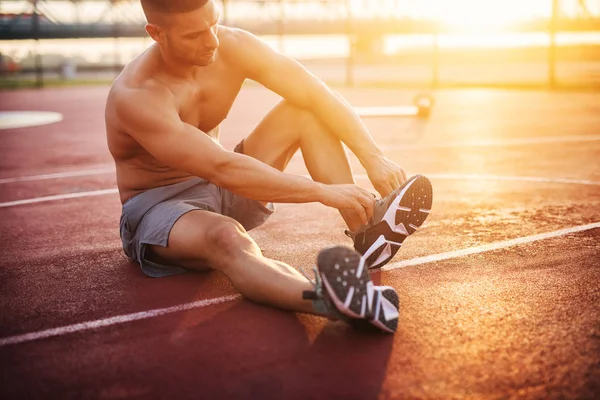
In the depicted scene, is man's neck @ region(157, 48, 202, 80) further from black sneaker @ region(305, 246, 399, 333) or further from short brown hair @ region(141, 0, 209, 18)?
black sneaker @ region(305, 246, 399, 333)

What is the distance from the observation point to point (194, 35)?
9.93 feet

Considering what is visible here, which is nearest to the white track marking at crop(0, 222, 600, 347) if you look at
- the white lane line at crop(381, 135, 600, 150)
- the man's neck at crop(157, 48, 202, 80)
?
the man's neck at crop(157, 48, 202, 80)

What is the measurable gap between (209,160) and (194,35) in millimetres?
567

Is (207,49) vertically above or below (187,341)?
above

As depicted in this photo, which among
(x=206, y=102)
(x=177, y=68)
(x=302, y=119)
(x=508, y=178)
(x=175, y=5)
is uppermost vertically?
(x=175, y=5)

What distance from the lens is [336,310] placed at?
8.43 ft

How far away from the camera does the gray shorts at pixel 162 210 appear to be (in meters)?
3.27

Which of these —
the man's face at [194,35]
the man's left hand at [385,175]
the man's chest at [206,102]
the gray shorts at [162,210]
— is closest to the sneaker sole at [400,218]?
the man's left hand at [385,175]

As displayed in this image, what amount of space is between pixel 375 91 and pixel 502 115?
8941mm

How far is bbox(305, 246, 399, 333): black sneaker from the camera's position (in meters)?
2.48

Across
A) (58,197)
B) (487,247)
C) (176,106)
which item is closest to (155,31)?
(176,106)

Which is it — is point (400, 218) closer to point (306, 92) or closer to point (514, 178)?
point (306, 92)

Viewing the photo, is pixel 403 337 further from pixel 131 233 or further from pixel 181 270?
pixel 131 233

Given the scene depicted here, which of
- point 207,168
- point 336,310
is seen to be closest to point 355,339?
point 336,310
